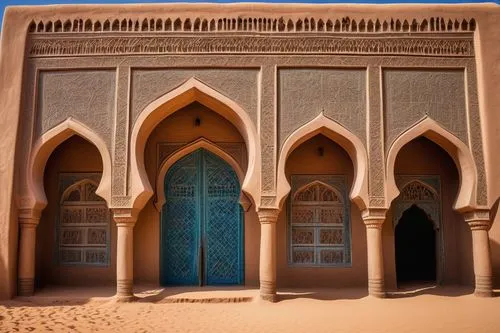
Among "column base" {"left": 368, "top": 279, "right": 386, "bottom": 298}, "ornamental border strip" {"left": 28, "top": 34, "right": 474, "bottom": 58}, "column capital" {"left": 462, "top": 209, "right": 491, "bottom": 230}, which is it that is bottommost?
"column base" {"left": 368, "top": 279, "right": 386, "bottom": 298}

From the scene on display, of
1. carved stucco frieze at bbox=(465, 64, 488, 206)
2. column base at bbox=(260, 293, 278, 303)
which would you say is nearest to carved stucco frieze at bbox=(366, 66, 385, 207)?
carved stucco frieze at bbox=(465, 64, 488, 206)

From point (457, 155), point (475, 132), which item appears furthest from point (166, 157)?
point (475, 132)

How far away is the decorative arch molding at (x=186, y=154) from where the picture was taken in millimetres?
10134

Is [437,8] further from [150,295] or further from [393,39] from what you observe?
[150,295]

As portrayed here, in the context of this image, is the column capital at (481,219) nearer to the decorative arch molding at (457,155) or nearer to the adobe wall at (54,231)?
the decorative arch molding at (457,155)

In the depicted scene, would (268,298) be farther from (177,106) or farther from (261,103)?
(177,106)

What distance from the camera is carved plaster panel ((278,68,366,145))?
9.38 m

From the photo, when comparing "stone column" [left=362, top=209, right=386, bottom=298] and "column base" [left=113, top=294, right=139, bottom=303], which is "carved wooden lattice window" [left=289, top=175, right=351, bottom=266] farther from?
"column base" [left=113, top=294, right=139, bottom=303]

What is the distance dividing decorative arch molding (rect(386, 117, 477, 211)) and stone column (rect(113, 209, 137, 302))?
4437 mm

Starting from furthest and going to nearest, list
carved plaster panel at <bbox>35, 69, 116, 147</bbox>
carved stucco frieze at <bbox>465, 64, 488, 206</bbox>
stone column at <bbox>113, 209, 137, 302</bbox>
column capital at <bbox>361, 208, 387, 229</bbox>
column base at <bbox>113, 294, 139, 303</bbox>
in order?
1. carved plaster panel at <bbox>35, 69, 116, 147</bbox>
2. carved stucco frieze at <bbox>465, 64, 488, 206</bbox>
3. column capital at <bbox>361, 208, 387, 229</bbox>
4. stone column at <bbox>113, 209, 137, 302</bbox>
5. column base at <bbox>113, 294, 139, 303</bbox>

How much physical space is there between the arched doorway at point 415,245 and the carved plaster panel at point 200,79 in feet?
17.3

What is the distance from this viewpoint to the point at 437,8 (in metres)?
9.68

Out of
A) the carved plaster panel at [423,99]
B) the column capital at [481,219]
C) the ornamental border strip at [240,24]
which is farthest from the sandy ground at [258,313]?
the ornamental border strip at [240,24]

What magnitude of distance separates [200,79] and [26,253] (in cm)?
424
